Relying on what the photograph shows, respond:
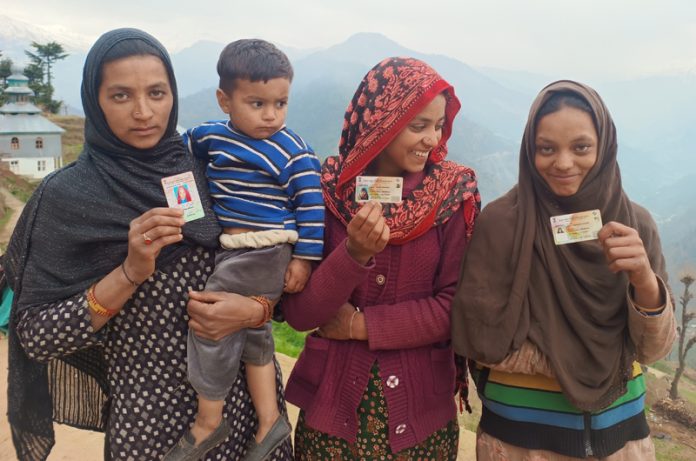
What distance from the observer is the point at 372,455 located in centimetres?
215

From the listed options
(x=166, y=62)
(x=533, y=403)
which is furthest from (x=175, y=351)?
(x=533, y=403)

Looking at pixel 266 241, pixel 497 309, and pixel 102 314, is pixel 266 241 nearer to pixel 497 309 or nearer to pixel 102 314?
pixel 102 314

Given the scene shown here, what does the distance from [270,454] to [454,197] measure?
4.48ft

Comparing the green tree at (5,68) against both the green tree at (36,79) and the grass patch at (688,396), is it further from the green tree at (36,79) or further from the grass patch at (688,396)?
the grass patch at (688,396)

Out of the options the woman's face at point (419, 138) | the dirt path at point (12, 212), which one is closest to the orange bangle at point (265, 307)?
the woman's face at point (419, 138)

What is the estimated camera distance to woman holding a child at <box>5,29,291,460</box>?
176 cm

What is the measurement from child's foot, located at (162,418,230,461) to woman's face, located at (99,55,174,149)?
1109mm

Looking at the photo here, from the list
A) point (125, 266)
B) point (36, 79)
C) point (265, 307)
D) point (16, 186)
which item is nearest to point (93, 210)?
point (125, 266)

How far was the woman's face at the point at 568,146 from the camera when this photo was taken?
1971mm

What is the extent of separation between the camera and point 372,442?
7.06 ft

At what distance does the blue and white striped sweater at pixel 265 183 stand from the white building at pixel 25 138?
104 feet

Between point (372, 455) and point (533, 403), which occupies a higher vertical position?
point (533, 403)

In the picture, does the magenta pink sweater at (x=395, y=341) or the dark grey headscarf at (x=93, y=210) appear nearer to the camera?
the dark grey headscarf at (x=93, y=210)

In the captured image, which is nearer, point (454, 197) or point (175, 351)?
point (175, 351)
